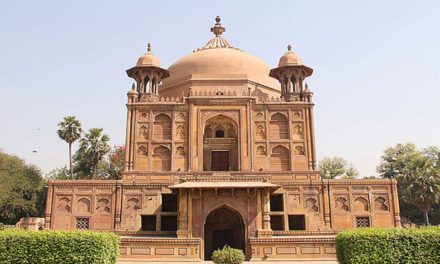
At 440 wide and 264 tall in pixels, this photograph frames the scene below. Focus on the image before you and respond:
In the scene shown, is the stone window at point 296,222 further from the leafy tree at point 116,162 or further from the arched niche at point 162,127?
the leafy tree at point 116,162

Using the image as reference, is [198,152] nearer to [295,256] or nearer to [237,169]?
[237,169]

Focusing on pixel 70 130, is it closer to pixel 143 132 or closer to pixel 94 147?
pixel 94 147

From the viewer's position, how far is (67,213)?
27.2 meters

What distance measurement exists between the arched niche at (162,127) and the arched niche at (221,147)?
2.67m

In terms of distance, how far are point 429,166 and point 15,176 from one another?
143ft

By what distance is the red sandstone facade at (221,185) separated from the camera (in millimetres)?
22516

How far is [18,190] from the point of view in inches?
1826

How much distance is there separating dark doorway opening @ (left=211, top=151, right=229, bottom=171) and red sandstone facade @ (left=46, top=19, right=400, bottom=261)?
0.07 metres

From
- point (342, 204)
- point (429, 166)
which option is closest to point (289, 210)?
point (342, 204)

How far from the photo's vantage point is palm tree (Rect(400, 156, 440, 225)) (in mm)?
34844

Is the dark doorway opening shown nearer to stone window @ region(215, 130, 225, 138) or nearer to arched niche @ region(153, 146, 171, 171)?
stone window @ region(215, 130, 225, 138)

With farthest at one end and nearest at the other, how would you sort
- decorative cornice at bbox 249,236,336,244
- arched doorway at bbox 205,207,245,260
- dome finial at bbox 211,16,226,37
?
dome finial at bbox 211,16,226,37 < arched doorway at bbox 205,207,245,260 < decorative cornice at bbox 249,236,336,244

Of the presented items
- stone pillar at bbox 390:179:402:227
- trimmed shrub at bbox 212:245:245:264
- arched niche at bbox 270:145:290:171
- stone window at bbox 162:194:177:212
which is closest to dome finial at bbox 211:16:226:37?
arched niche at bbox 270:145:290:171

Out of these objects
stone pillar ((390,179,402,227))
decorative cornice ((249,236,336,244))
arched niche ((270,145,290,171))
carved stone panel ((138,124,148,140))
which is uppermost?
carved stone panel ((138,124,148,140))
